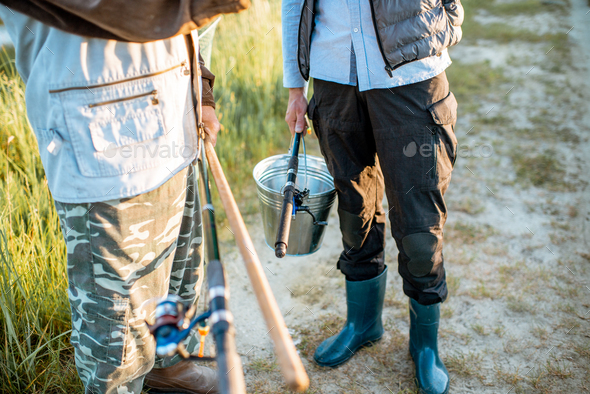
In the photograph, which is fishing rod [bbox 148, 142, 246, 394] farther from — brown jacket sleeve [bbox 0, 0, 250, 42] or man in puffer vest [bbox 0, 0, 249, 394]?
brown jacket sleeve [bbox 0, 0, 250, 42]

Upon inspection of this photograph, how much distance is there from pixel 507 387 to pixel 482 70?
15.3 feet

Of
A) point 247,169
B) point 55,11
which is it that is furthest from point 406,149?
point 247,169

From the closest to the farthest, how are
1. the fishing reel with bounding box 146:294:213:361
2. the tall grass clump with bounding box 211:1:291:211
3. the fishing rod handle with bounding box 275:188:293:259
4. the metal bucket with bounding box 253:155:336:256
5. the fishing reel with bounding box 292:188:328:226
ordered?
the fishing reel with bounding box 146:294:213:361
the fishing rod handle with bounding box 275:188:293:259
the fishing reel with bounding box 292:188:328:226
the metal bucket with bounding box 253:155:336:256
the tall grass clump with bounding box 211:1:291:211

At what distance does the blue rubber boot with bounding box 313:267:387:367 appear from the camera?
6.59 feet

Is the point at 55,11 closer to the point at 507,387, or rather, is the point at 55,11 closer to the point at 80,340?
the point at 80,340

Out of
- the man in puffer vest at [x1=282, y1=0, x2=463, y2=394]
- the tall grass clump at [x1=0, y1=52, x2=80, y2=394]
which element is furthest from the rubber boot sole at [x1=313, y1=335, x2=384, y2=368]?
the tall grass clump at [x1=0, y1=52, x2=80, y2=394]

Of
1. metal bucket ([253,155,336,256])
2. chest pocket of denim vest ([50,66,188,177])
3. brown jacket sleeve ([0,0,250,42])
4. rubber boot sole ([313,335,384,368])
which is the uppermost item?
brown jacket sleeve ([0,0,250,42])

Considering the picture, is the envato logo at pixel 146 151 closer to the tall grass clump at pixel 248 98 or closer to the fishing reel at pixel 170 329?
the fishing reel at pixel 170 329

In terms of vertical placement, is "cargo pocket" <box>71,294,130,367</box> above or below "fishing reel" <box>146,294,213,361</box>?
below

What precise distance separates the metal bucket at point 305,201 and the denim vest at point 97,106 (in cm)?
78

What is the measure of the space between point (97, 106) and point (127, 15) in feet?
0.77

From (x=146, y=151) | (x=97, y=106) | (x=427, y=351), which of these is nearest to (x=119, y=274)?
(x=146, y=151)

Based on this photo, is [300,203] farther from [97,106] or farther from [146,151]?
[97,106]

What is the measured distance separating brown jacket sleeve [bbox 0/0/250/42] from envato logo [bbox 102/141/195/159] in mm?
276
